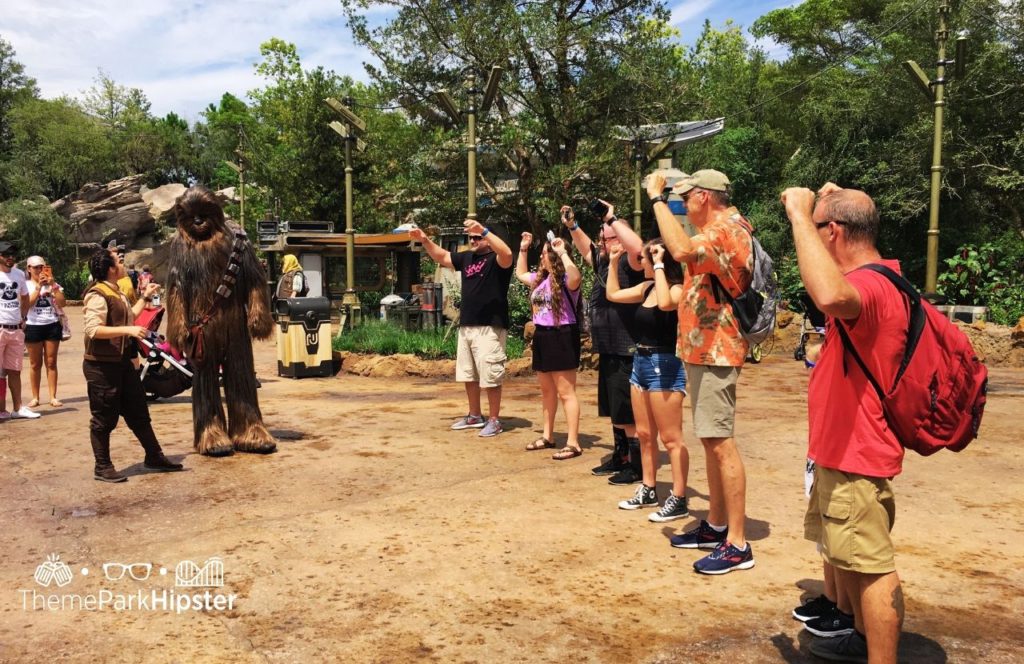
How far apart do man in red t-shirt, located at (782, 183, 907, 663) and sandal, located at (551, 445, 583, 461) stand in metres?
3.32

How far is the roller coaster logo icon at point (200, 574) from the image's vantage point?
3428 mm

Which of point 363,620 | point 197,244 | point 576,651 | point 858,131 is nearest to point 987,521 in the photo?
point 576,651

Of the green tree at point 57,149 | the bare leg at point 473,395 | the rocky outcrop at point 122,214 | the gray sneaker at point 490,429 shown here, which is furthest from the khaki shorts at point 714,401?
the green tree at point 57,149

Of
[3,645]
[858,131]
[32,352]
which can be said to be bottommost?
[3,645]

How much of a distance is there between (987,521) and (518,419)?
422cm

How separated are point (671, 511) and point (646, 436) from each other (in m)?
0.48

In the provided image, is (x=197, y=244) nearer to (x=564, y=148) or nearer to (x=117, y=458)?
(x=117, y=458)

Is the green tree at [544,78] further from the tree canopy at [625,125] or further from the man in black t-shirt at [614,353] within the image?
the man in black t-shirt at [614,353]

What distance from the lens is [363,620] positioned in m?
3.05

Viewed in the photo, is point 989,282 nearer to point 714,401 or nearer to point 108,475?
point 714,401

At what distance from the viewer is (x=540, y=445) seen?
614 centimetres

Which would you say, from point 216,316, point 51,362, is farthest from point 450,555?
point 51,362

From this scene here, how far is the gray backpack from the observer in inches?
137
